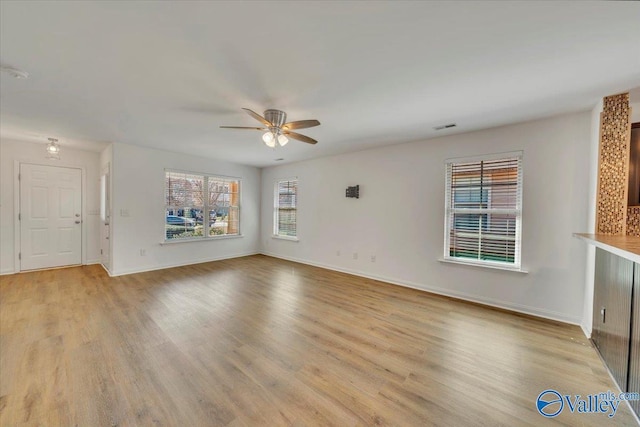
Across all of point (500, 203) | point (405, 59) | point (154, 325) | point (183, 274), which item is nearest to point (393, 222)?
point (500, 203)

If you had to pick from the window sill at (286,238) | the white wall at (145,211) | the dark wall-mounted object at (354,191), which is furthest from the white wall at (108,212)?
the dark wall-mounted object at (354,191)

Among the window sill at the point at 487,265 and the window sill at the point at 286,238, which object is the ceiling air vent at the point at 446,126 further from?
the window sill at the point at 286,238

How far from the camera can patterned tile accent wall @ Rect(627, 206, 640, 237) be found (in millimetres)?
2516

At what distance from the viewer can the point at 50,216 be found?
16.1ft

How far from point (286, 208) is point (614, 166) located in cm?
551

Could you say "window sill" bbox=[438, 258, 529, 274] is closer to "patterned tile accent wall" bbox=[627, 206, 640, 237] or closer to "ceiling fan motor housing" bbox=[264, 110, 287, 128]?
"patterned tile accent wall" bbox=[627, 206, 640, 237]

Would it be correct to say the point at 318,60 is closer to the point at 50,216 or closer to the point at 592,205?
the point at 592,205

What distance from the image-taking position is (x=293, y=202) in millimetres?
6195

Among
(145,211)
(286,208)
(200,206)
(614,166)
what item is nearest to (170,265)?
(145,211)

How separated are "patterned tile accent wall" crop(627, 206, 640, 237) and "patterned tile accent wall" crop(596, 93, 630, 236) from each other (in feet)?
0.58

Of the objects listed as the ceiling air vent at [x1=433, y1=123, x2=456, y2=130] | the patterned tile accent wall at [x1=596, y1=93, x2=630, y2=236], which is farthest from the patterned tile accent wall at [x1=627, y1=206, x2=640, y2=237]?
the ceiling air vent at [x1=433, y1=123, x2=456, y2=130]

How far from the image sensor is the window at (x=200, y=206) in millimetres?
5344

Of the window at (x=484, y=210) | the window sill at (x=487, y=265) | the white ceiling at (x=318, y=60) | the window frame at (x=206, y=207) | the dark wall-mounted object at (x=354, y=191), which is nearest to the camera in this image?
the white ceiling at (x=318, y=60)

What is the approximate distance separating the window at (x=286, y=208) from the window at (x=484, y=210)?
3516 mm
